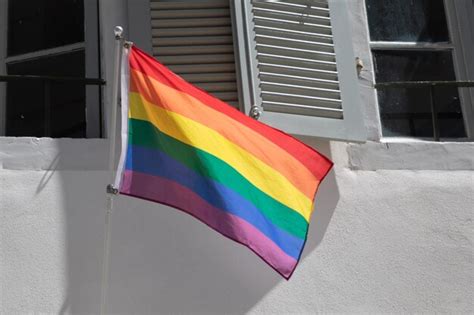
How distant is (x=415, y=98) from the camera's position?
7.31 metres

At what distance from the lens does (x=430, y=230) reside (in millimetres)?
6668

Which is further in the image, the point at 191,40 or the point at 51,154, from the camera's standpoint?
the point at 191,40

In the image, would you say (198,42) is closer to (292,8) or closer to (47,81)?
(292,8)

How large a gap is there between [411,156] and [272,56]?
70 cm

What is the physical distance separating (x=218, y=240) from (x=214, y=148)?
0.44 meters

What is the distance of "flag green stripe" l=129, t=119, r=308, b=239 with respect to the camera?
6145mm

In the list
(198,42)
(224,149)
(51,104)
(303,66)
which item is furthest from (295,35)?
(51,104)

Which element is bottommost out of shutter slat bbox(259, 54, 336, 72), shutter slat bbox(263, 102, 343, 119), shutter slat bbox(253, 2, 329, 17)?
shutter slat bbox(263, 102, 343, 119)

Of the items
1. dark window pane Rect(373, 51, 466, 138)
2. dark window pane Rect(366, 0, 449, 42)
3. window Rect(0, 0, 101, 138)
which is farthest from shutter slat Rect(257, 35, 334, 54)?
window Rect(0, 0, 101, 138)

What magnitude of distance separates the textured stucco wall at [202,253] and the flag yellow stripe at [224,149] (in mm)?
322

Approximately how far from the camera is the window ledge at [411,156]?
6.83m

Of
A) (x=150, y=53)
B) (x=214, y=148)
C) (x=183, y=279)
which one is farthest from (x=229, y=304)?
(x=150, y=53)

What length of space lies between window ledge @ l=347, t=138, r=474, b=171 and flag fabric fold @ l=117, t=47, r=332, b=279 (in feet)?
1.49

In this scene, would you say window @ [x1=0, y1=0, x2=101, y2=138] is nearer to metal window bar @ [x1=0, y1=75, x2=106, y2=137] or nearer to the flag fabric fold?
metal window bar @ [x1=0, y1=75, x2=106, y2=137]
